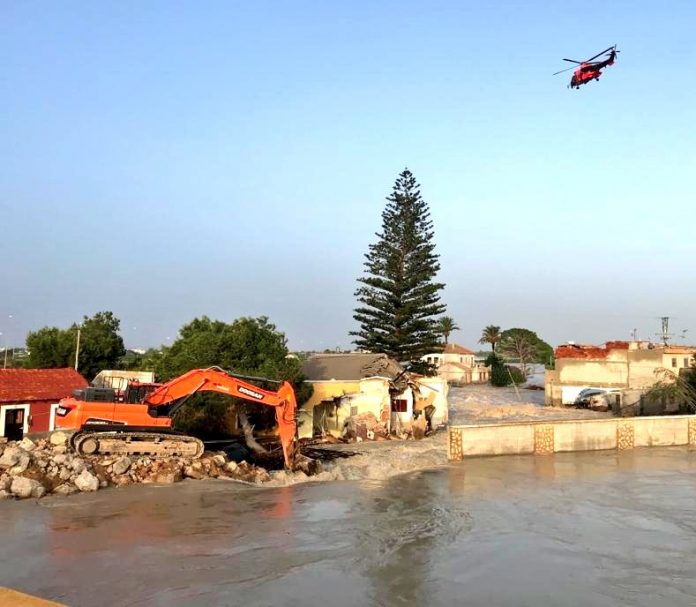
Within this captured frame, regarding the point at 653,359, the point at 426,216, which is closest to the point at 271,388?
the point at 426,216

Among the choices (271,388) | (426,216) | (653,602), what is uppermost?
(426,216)

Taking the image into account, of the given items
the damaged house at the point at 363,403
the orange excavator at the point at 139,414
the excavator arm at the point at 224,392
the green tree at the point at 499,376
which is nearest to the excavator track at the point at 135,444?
the orange excavator at the point at 139,414

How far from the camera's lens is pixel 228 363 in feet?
62.6

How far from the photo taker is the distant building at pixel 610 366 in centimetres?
3216

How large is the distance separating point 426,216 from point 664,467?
2115cm

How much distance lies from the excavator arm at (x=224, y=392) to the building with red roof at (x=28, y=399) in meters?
5.09

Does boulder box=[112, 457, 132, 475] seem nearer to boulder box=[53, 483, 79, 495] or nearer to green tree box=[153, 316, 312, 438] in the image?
boulder box=[53, 483, 79, 495]

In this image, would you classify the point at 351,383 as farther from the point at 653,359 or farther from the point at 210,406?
the point at 653,359

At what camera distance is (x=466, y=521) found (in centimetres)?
1074

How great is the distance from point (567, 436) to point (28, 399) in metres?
15.0

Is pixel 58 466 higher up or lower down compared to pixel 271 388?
lower down

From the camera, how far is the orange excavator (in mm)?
12664

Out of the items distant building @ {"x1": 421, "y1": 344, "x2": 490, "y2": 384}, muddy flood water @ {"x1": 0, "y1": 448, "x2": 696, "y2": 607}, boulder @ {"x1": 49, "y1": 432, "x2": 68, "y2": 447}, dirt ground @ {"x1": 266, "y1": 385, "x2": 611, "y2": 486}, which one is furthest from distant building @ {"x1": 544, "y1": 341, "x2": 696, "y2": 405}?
boulder @ {"x1": 49, "y1": 432, "x2": 68, "y2": 447}

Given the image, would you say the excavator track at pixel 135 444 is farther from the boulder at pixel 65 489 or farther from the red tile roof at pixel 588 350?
the red tile roof at pixel 588 350
